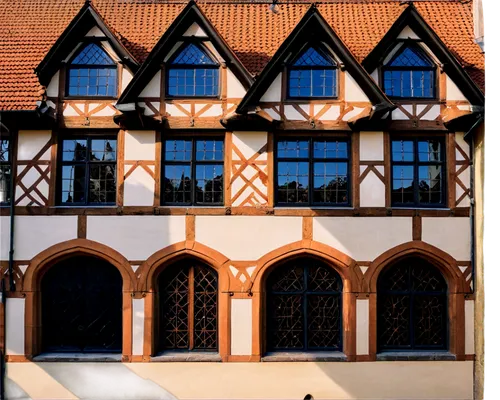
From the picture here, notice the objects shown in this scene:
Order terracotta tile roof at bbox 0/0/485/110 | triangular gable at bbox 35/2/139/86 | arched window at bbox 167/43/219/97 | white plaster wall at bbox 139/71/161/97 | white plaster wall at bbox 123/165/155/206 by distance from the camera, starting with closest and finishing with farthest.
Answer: triangular gable at bbox 35/2/139/86 < white plaster wall at bbox 123/165/155/206 < white plaster wall at bbox 139/71/161/97 < arched window at bbox 167/43/219/97 < terracotta tile roof at bbox 0/0/485/110

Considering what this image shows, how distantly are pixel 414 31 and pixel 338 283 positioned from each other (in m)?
5.88

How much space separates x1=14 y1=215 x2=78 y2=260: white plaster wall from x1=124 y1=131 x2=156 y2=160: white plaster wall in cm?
187

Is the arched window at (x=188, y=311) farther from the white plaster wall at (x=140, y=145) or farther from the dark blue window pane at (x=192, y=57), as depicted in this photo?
the dark blue window pane at (x=192, y=57)

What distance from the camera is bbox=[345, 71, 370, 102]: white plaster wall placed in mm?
10695

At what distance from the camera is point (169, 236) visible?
10.6 m

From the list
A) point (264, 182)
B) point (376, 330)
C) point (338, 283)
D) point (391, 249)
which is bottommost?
point (376, 330)

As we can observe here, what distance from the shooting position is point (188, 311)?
35.2 feet

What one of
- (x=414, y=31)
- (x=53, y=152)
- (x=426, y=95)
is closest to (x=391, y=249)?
(x=426, y=95)

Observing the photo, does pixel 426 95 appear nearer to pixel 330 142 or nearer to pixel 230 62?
pixel 330 142

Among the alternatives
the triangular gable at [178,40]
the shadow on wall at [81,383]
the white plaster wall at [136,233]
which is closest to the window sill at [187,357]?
the shadow on wall at [81,383]

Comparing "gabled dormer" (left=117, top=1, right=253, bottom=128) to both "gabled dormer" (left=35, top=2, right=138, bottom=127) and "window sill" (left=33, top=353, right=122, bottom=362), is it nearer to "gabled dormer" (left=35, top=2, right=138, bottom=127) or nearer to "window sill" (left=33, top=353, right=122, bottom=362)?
"gabled dormer" (left=35, top=2, right=138, bottom=127)

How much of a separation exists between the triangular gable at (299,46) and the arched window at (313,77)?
10.7 inches

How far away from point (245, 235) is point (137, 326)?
3.09 meters

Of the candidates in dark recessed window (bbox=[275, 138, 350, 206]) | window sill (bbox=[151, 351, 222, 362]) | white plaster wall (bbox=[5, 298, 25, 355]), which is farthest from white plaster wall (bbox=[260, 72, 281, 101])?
white plaster wall (bbox=[5, 298, 25, 355])
